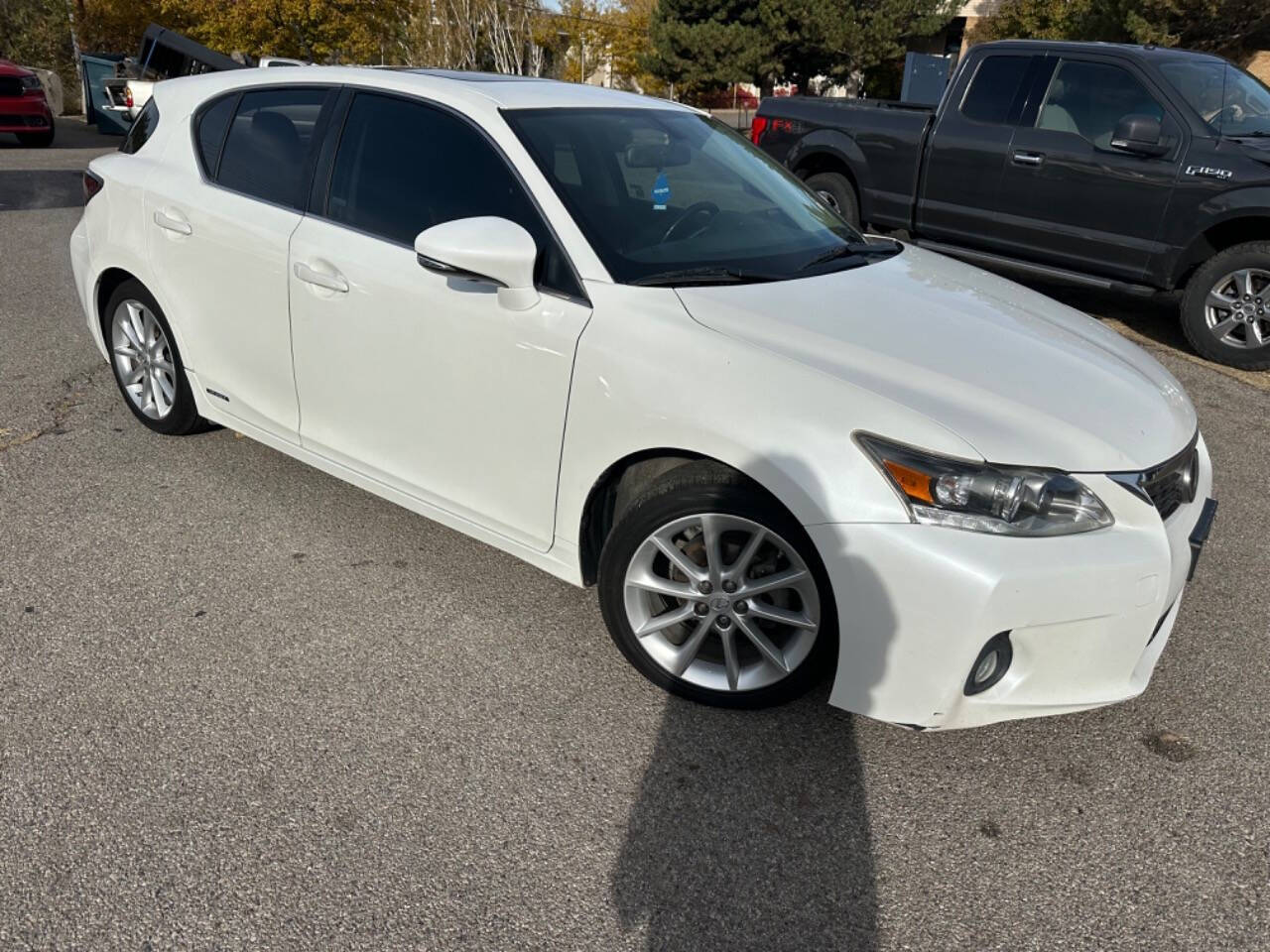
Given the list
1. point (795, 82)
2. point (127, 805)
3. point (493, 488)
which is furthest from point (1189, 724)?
point (795, 82)

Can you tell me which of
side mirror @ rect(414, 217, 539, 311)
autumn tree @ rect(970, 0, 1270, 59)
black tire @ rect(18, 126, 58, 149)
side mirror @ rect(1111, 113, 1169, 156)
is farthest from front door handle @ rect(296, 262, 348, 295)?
autumn tree @ rect(970, 0, 1270, 59)

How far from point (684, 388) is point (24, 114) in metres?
18.5

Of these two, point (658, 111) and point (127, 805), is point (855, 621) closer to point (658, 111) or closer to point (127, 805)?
point (127, 805)

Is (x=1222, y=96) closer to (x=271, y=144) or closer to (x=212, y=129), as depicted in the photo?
(x=271, y=144)

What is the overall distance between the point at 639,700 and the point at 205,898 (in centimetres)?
124

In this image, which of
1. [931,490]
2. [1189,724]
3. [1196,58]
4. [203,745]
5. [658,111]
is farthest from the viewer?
[1196,58]

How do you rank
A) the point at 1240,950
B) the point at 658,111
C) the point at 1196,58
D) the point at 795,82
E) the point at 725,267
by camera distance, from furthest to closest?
the point at 795,82
the point at 1196,58
the point at 658,111
the point at 725,267
the point at 1240,950

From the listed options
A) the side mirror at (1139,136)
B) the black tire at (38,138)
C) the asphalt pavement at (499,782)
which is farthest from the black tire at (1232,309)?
the black tire at (38,138)

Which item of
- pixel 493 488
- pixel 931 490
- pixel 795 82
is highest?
pixel 931 490

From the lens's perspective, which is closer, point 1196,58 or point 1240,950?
point 1240,950

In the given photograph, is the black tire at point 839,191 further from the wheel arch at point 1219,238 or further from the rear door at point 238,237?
the rear door at point 238,237

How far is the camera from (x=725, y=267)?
3121 millimetres

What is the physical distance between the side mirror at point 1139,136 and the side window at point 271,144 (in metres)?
5.30

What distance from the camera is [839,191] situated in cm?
855
